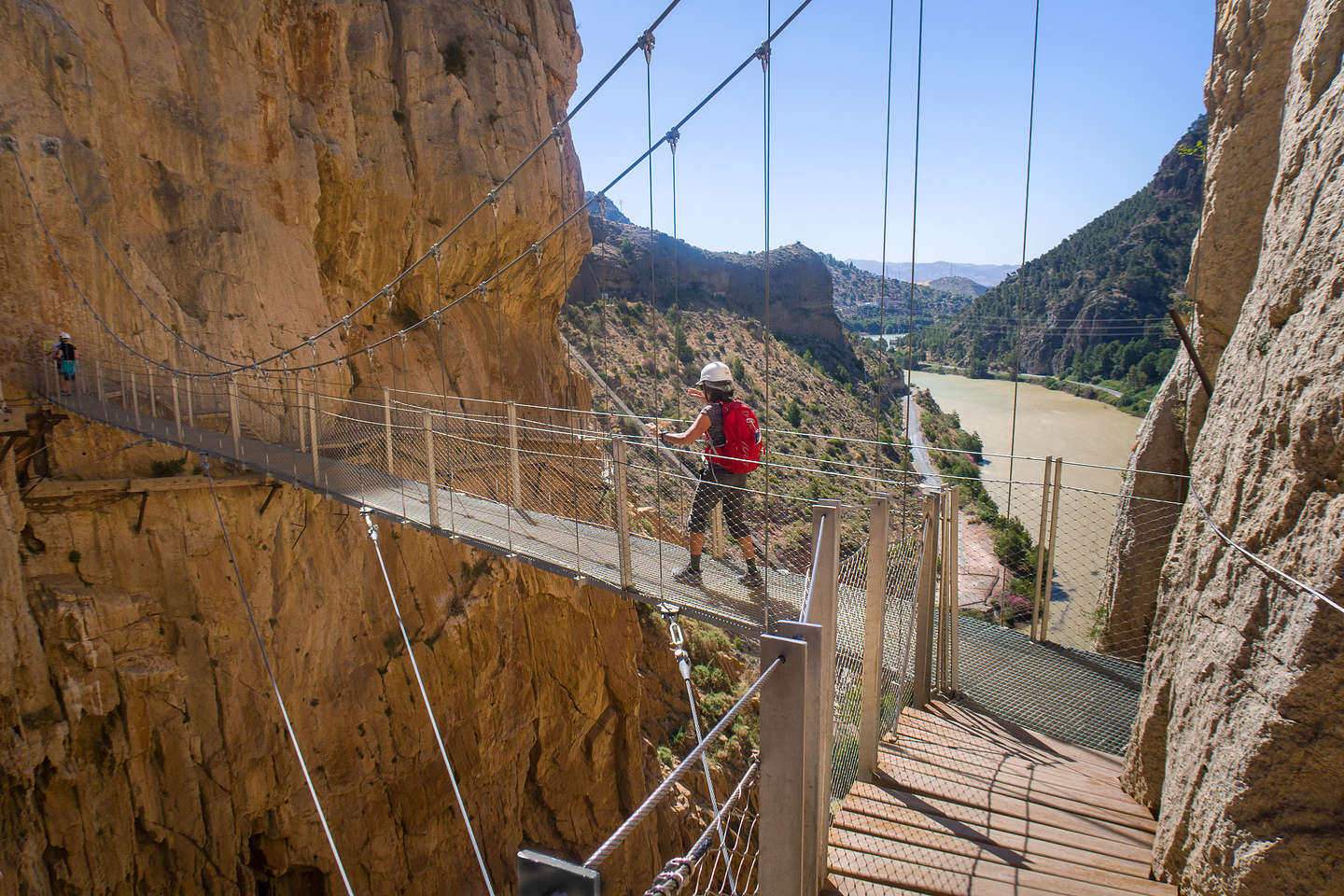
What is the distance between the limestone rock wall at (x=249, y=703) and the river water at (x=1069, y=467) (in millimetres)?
7810

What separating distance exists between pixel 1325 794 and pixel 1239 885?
0.94ft

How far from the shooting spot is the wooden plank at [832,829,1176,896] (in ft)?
6.05

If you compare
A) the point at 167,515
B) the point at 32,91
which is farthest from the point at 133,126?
the point at 167,515

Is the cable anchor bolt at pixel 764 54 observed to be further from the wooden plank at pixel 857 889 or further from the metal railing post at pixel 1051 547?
the wooden plank at pixel 857 889

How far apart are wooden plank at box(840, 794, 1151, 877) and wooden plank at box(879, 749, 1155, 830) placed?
8.3 inches

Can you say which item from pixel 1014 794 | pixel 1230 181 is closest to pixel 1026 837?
pixel 1014 794

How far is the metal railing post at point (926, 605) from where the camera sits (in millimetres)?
3100

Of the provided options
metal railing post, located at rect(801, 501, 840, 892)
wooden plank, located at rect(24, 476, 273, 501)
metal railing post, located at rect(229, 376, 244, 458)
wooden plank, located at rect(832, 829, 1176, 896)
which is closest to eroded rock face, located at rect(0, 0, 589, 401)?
wooden plank, located at rect(24, 476, 273, 501)

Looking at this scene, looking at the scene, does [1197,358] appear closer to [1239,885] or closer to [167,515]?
[1239,885]

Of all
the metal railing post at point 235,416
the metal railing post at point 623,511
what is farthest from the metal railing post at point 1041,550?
the metal railing post at point 235,416

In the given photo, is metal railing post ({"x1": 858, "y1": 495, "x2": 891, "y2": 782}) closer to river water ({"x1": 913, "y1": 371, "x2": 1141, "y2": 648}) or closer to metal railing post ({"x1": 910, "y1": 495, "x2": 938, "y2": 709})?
metal railing post ({"x1": 910, "y1": 495, "x2": 938, "y2": 709})

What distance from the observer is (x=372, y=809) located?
6.95 meters

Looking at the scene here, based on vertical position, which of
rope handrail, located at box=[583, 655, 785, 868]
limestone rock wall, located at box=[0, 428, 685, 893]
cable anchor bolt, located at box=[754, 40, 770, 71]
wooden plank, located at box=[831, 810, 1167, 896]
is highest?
cable anchor bolt, located at box=[754, 40, 770, 71]

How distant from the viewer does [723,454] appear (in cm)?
316
